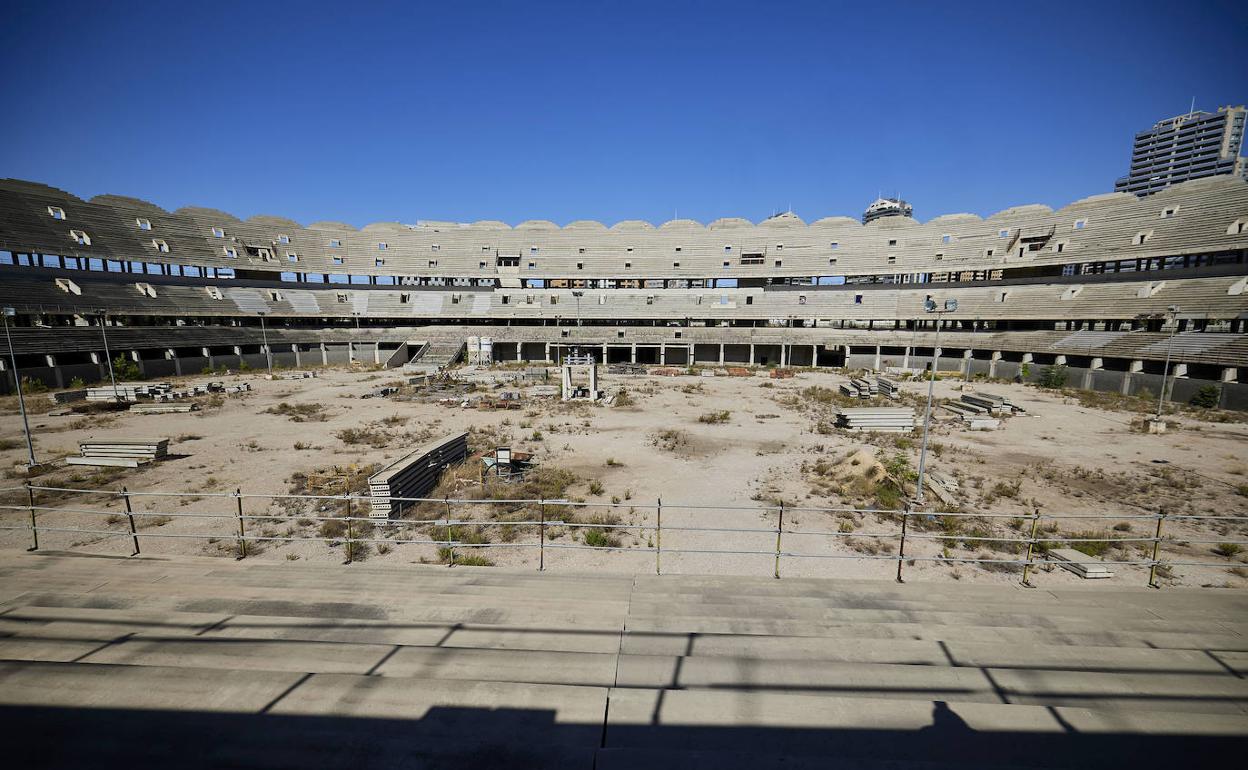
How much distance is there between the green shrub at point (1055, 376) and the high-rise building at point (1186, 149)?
20472cm

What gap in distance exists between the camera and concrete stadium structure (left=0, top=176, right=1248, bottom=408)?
32.4m

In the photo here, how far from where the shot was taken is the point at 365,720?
384cm

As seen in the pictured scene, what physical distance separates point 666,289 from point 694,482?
4352 centimetres

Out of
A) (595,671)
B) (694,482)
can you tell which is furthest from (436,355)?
(595,671)

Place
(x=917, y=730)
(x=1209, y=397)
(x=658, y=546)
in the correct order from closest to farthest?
(x=917, y=730)
(x=658, y=546)
(x=1209, y=397)

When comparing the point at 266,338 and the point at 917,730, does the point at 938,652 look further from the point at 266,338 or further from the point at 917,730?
the point at 266,338

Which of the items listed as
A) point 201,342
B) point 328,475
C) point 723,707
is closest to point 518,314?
point 201,342

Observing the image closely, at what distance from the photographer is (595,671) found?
184 inches

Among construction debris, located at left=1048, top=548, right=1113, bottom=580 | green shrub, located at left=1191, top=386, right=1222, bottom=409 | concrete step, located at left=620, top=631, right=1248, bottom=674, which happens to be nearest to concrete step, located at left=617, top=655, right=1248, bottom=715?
concrete step, located at left=620, top=631, right=1248, bottom=674

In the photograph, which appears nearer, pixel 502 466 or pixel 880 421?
pixel 502 466

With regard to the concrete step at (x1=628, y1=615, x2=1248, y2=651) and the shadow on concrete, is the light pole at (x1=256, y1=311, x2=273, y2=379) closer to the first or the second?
the shadow on concrete

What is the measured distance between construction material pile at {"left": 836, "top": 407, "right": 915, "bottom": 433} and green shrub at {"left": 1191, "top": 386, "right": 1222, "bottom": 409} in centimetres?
2086

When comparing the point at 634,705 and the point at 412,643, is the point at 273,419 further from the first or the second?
the point at 634,705

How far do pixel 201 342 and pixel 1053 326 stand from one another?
2937 inches
